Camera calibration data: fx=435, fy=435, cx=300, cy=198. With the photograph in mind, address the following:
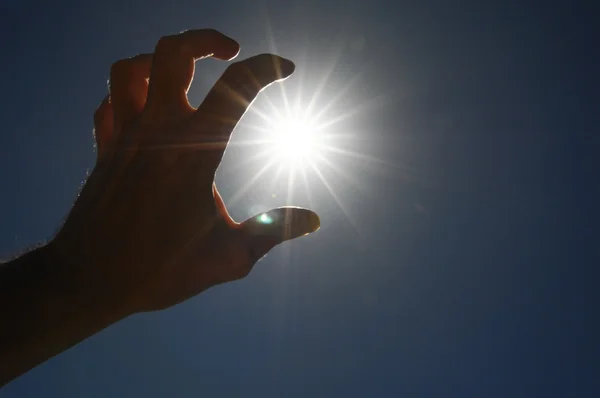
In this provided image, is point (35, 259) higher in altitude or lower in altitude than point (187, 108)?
lower

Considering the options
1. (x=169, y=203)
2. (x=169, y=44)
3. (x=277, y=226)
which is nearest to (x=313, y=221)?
(x=277, y=226)

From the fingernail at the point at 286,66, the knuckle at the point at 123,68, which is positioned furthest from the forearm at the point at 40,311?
the fingernail at the point at 286,66

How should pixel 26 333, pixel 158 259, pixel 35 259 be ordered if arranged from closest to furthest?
pixel 26 333
pixel 35 259
pixel 158 259

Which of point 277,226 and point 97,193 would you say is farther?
point 277,226

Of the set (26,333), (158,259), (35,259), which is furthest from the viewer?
(158,259)

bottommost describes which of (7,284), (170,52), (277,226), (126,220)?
(7,284)

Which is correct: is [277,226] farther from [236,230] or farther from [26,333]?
[26,333]

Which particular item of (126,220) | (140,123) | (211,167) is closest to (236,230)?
(211,167)

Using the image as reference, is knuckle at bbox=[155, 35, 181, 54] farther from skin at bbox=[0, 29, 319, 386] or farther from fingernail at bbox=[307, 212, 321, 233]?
fingernail at bbox=[307, 212, 321, 233]
